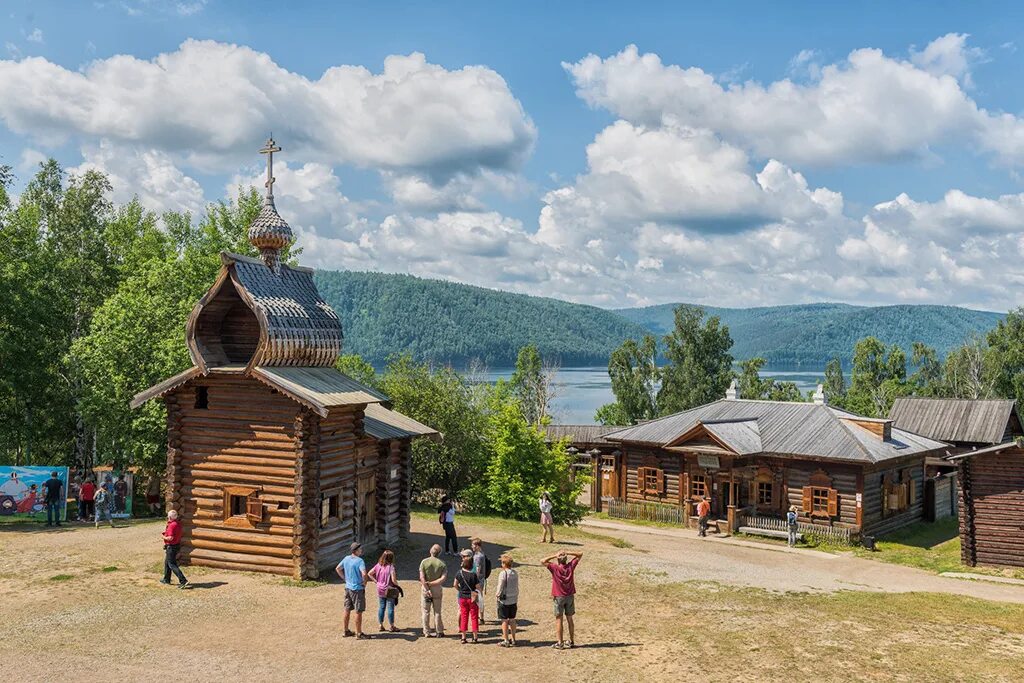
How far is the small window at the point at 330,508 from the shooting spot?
2142cm

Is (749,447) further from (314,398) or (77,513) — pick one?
(77,513)

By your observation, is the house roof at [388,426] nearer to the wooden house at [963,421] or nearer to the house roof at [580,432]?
the house roof at [580,432]

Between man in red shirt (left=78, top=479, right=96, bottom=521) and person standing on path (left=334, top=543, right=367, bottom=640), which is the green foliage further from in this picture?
person standing on path (left=334, top=543, right=367, bottom=640)

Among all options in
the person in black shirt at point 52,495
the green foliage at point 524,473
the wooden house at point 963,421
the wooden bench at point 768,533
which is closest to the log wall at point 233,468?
the person in black shirt at point 52,495

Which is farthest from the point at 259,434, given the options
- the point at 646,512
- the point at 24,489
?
the point at 646,512

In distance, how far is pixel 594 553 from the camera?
26969mm

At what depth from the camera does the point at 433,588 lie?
635 inches

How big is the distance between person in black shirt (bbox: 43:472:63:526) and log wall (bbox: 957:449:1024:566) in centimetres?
3095

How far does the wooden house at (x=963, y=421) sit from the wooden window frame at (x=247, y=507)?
130 feet

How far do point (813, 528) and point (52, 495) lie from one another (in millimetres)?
29143

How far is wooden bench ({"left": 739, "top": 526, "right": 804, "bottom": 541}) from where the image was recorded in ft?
116

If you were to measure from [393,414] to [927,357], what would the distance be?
2642 inches

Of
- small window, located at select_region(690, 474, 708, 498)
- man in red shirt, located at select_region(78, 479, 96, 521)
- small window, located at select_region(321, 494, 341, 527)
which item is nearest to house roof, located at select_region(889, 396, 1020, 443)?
small window, located at select_region(690, 474, 708, 498)

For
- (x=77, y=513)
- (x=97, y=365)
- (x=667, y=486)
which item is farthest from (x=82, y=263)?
(x=667, y=486)
